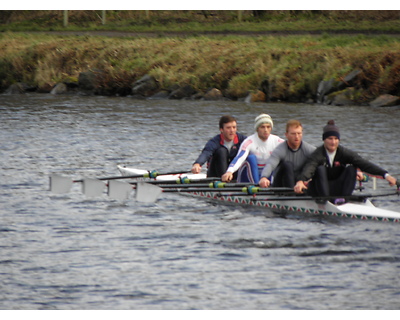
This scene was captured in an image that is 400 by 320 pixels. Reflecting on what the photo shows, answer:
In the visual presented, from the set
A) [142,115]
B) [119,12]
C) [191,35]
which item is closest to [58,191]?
[142,115]

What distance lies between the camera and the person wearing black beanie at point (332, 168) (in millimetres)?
12656

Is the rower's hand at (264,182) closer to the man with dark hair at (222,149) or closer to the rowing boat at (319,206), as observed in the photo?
the rowing boat at (319,206)

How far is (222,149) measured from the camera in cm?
1445

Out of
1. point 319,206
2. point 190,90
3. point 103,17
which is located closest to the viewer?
point 319,206

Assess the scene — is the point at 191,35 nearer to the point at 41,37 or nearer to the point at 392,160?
the point at 41,37

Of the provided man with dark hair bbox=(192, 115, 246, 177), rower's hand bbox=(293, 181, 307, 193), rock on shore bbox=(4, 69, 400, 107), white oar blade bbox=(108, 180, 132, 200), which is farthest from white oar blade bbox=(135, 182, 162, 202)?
rock on shore bbox=(4, 69, 400, 107)

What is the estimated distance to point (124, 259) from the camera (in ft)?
36.6

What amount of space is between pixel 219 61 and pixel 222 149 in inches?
891

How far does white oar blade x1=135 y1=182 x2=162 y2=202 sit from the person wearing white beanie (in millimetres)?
1224

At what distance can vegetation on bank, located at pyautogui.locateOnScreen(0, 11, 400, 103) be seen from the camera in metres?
32.7

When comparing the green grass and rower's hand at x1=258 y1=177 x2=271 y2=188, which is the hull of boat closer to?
rower's hand at x1=258 y1=177 x2=271 y2=188

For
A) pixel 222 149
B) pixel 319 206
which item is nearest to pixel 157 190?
pixel 222 149

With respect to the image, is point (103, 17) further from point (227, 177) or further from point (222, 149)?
point (227, 177)

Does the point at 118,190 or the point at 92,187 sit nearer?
the point at 118,190
